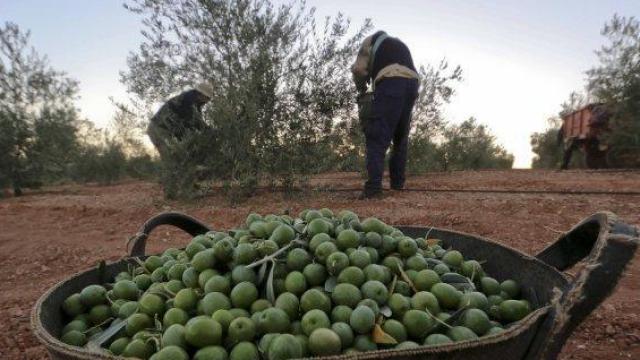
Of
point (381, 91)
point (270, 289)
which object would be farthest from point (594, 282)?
point (381, 91)

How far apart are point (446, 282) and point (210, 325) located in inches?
30.7

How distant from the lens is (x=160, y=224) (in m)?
2.04

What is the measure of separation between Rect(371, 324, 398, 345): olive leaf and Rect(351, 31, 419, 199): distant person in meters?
5.13

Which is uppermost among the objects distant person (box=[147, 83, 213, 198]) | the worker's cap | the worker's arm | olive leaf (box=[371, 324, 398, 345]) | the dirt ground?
the worker's arm

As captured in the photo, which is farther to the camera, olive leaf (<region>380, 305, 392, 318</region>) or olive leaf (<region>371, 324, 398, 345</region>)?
olive leaf (<region>380, 305, 392, 318</region>)

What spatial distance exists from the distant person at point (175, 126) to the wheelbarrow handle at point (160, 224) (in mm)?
5304

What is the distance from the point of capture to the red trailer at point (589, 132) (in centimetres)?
1359

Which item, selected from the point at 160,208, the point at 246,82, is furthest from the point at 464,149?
the point at 160,208

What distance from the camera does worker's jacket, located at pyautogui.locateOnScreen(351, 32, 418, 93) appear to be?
20.1 ft

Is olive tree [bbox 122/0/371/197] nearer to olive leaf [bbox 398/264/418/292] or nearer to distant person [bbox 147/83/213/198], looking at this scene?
distant person [bbox 147/83/213/198]

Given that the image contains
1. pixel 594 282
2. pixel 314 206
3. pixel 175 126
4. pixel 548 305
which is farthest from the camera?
pixel 175 126

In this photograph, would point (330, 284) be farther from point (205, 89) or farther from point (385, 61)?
point (205, 89)

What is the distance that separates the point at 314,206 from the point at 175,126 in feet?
10.2

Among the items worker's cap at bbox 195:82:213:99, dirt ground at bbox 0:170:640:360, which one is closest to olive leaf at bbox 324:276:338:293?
dirt ground at bbox 0:170:640:360
